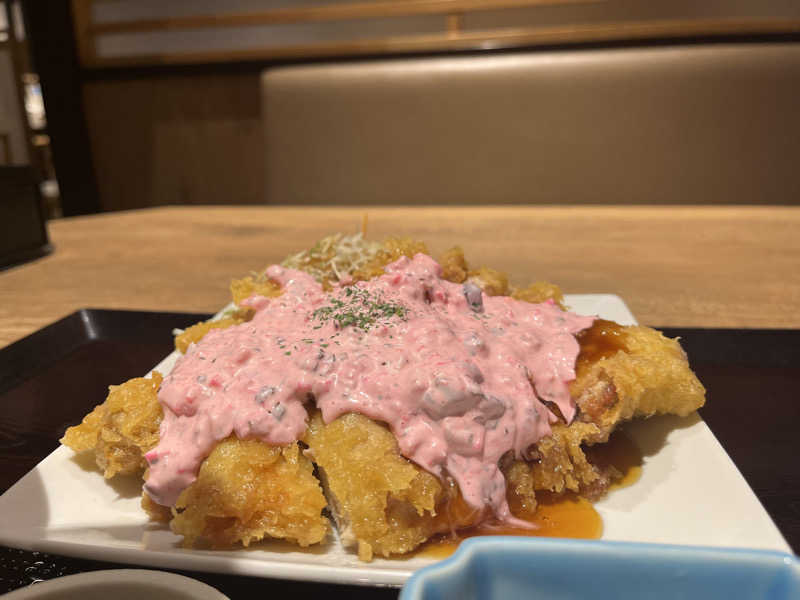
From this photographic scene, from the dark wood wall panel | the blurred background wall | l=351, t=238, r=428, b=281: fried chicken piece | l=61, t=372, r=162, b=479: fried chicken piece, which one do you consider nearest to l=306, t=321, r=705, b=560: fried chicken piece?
l=61, t=372, r=162, b=479: fried chicken piece

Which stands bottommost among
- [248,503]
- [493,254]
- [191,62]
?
[493,254]

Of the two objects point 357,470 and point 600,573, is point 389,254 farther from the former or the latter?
point 600,573

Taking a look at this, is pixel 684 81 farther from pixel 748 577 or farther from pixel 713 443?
pixel 748 577

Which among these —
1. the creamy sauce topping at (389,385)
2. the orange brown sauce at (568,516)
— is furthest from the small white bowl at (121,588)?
the orange brown sauce at (568,516)

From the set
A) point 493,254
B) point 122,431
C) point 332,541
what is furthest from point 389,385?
point 493,254

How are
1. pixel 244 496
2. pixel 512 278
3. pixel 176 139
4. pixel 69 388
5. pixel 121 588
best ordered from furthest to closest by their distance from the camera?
pixel 176 139 → pixel 512 278 → pixel 69 388 → pixel 244 496 → pixel 121 588

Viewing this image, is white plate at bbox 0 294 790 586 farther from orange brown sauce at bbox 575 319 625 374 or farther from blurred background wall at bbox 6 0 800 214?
blurred background wall at bbox 6 0 800 214

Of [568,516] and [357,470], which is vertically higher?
[357,470]
